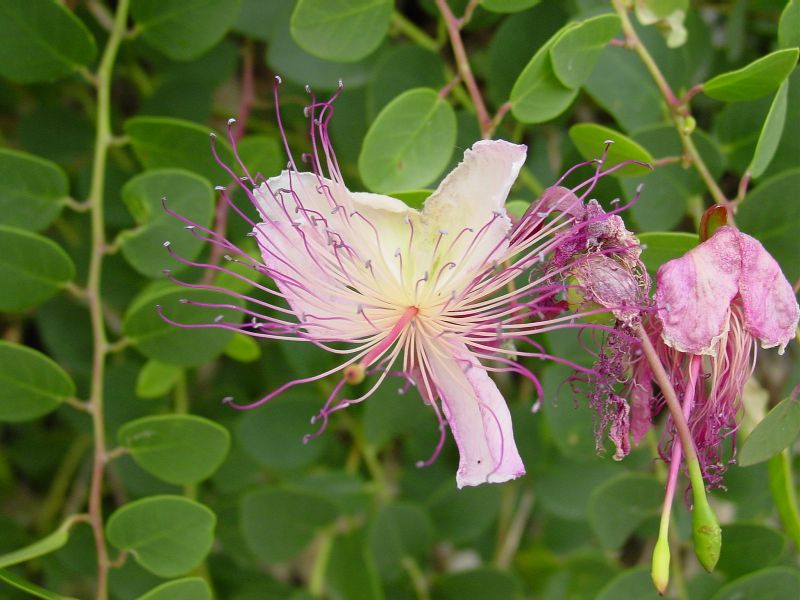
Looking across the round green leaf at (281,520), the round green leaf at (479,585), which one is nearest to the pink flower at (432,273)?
the round green leaf at (281,520)

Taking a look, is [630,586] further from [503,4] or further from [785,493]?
[503,4]

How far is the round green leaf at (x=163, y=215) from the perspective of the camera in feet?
4.03

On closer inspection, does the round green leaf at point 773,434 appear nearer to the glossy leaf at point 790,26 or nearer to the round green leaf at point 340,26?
the glossy leaf at point 790,26

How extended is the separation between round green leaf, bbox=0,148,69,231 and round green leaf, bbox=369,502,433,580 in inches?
28.2

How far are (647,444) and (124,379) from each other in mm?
865

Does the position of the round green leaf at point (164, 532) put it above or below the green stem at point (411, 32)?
below

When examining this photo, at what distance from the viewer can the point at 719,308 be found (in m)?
0.91

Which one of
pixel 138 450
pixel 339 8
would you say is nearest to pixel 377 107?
pixel 339 8

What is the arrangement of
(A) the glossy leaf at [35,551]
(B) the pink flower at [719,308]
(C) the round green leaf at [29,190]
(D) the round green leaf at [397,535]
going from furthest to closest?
(D) the round green leaf at [397,535] → (C) the round green leaf at [29,190] → (A) the glossy leaf at [35,551] → (B) the pink flower at [719,308]

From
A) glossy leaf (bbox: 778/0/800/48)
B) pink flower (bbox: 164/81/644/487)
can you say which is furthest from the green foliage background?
pink flower (bbox: 164/81/644/487)

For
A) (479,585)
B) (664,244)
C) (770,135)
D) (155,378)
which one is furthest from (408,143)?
(479,585)

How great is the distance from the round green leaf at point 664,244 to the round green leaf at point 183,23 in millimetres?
694

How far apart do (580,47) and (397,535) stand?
2.84 feet

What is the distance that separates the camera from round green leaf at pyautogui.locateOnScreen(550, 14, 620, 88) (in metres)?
1.10
